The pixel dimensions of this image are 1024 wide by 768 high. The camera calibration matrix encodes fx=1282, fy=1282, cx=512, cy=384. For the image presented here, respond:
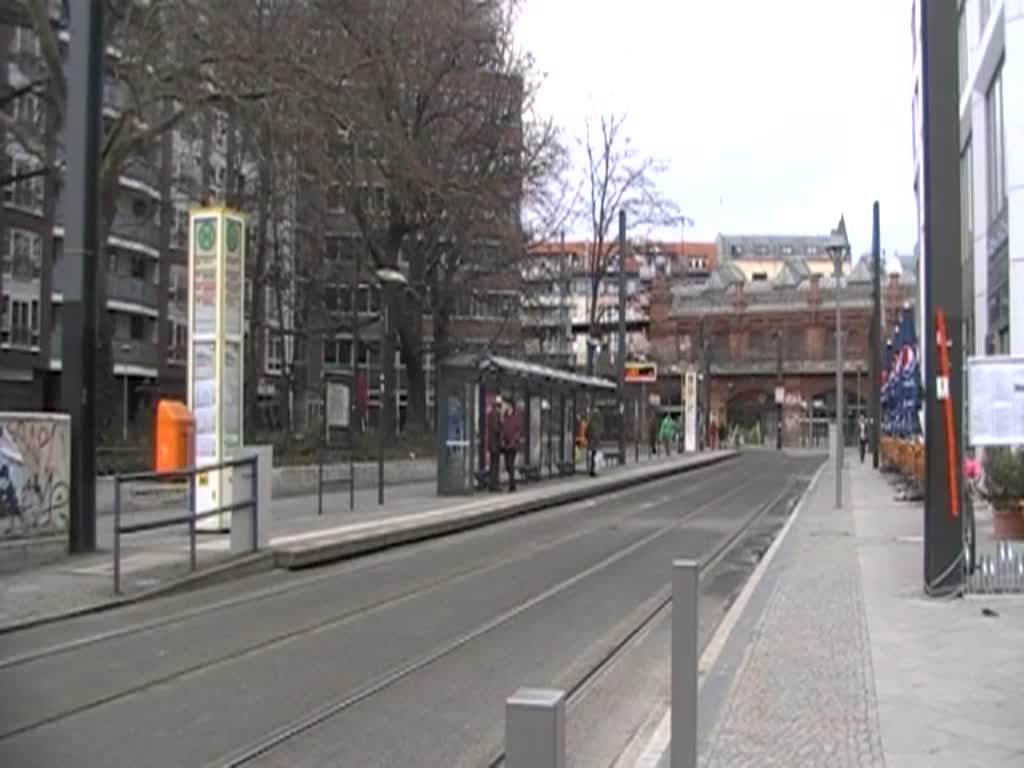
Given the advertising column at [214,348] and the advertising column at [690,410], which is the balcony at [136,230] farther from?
the advertising column at [214,348]

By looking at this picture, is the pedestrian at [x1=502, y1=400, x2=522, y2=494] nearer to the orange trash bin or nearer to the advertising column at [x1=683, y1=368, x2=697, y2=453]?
the orange trash bin

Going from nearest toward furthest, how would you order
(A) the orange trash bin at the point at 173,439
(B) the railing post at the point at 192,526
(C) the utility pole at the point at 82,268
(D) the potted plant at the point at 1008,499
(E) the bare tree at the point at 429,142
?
(B) the railing post at the point at 192,526, (C) the utility pole at the point at 82,268, (A) the orange trash bin at the point at 173,439, (D) the potted plant at the point at 1008,499, (E) the bare tree at the point at 429,142

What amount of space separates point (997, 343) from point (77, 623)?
20.3 metres

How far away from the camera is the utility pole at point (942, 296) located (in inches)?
492

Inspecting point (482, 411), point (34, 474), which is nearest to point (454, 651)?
point (34, 474)

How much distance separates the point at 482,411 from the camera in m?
29.2

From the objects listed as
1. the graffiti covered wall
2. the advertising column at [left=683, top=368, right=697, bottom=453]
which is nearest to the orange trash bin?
the graffiti covered wall

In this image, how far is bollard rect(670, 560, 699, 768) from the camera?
618 cm

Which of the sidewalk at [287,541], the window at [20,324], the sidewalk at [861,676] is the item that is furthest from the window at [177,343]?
the sidewalk at [861,676]

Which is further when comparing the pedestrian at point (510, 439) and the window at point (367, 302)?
the window at point (367, 302)

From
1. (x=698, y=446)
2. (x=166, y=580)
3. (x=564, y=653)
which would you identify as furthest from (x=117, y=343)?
(x=564, y=653)

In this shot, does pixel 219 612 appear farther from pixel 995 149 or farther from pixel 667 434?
pixel 667 434

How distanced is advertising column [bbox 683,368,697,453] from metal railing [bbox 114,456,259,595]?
5138 cm

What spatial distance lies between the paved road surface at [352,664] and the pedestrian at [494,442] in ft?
36.9
